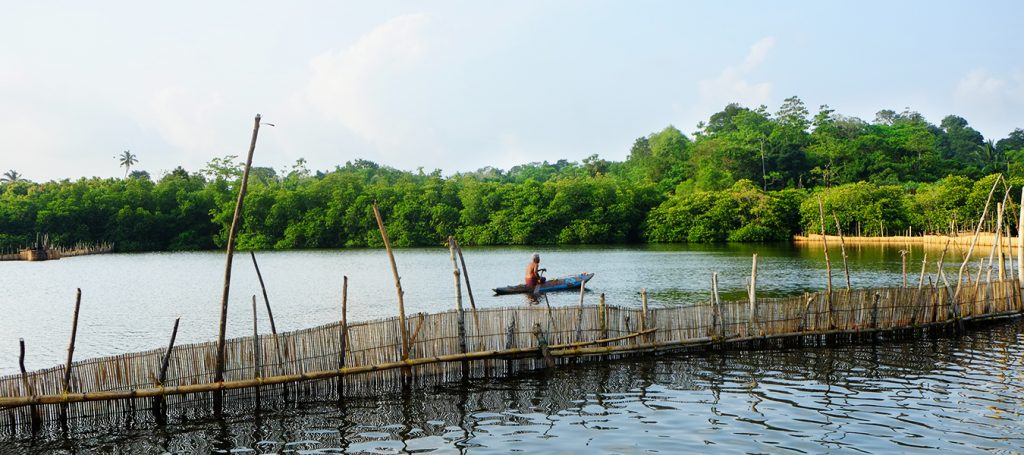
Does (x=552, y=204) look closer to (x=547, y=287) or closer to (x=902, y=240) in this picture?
(x=902, y=240)

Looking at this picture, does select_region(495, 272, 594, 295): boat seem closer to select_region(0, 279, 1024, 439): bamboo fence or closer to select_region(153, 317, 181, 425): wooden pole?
select_region(0, 279, 1024, 439): bamboo fence

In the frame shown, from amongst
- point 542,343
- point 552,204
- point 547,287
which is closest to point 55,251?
point 552,204

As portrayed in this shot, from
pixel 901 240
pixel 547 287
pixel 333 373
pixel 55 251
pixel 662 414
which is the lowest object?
pixel 662 414

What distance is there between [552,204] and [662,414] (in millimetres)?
81792

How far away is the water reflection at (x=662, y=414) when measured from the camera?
38.2 ft

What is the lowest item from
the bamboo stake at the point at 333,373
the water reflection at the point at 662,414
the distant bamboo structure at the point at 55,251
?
the water reflection at the point at 662,414

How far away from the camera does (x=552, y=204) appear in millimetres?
94750

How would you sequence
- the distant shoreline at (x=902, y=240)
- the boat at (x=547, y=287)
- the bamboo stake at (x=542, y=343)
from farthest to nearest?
1. the distant shoreline at (x=902, y=240)
2. the boat at (x=547, y=287)
3. the bamboo stake at (x=542, y=343)

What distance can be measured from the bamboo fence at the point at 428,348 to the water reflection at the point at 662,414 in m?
0.39

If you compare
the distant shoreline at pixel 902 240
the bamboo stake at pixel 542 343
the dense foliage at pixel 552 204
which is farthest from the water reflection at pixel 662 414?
the dense foliage at pixel 552 204

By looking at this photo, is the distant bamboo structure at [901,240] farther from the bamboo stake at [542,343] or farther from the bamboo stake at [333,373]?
the bamboo stake at [542,343]

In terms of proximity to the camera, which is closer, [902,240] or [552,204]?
[902,240]

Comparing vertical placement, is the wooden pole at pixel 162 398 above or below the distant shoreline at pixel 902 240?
below

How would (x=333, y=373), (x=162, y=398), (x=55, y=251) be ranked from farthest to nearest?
1. (x=55, y=251)
2. (x=333, y=373)
3. (x=162, y=398)
